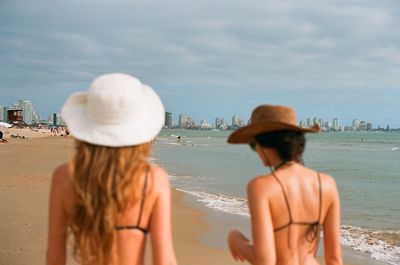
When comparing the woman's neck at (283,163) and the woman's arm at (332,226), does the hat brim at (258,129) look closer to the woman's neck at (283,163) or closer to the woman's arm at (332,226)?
the woman's neck at (283,163)

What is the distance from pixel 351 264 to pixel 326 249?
4765 mm

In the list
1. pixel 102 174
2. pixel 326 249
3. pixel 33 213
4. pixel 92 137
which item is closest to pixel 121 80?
pixel 92 137

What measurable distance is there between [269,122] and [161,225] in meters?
0.78

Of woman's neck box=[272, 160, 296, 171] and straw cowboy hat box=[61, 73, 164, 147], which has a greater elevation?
straw cowboy hat box=[61, 73, 164, 147]

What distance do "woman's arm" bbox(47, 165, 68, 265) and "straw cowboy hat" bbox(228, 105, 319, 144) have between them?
98 cm

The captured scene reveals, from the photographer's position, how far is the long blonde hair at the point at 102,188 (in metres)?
2.23

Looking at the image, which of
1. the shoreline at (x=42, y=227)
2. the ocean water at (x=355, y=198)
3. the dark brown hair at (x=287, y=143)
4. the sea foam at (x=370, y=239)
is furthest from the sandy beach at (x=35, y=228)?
the dark brown hair at (x=287, y=143)

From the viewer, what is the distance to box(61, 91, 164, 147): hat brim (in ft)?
7.39

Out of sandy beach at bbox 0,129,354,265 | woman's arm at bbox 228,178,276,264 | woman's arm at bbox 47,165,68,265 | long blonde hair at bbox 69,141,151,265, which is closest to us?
long blonde hair at bbox 69,141,151,265

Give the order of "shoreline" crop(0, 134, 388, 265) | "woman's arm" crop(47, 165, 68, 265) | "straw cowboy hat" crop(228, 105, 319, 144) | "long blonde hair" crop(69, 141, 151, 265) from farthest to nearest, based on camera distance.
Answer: "shoreline" crop(0, 134, 388, 265), "straw cowboy hat" crop(228, 105, 319, 144), "woman's arm" crop(47, 165, 68, 265), "long blonde hair" crop(69, 141, 151, 265)

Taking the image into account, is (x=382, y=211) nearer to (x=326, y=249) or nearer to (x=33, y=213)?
(x=33, y=213)

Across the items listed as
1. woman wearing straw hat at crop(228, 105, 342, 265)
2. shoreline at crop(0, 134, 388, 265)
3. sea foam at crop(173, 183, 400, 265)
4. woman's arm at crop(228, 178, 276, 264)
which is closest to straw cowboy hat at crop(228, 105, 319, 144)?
woman wearing straw hat at crop(228, 105, 342, 265)

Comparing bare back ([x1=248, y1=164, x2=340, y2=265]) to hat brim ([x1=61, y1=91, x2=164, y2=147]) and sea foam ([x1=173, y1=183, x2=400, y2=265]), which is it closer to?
hat brim ([x1=61, y1=91, x2=164, y2=147])

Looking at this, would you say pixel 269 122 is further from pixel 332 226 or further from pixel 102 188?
pixel 102 188
